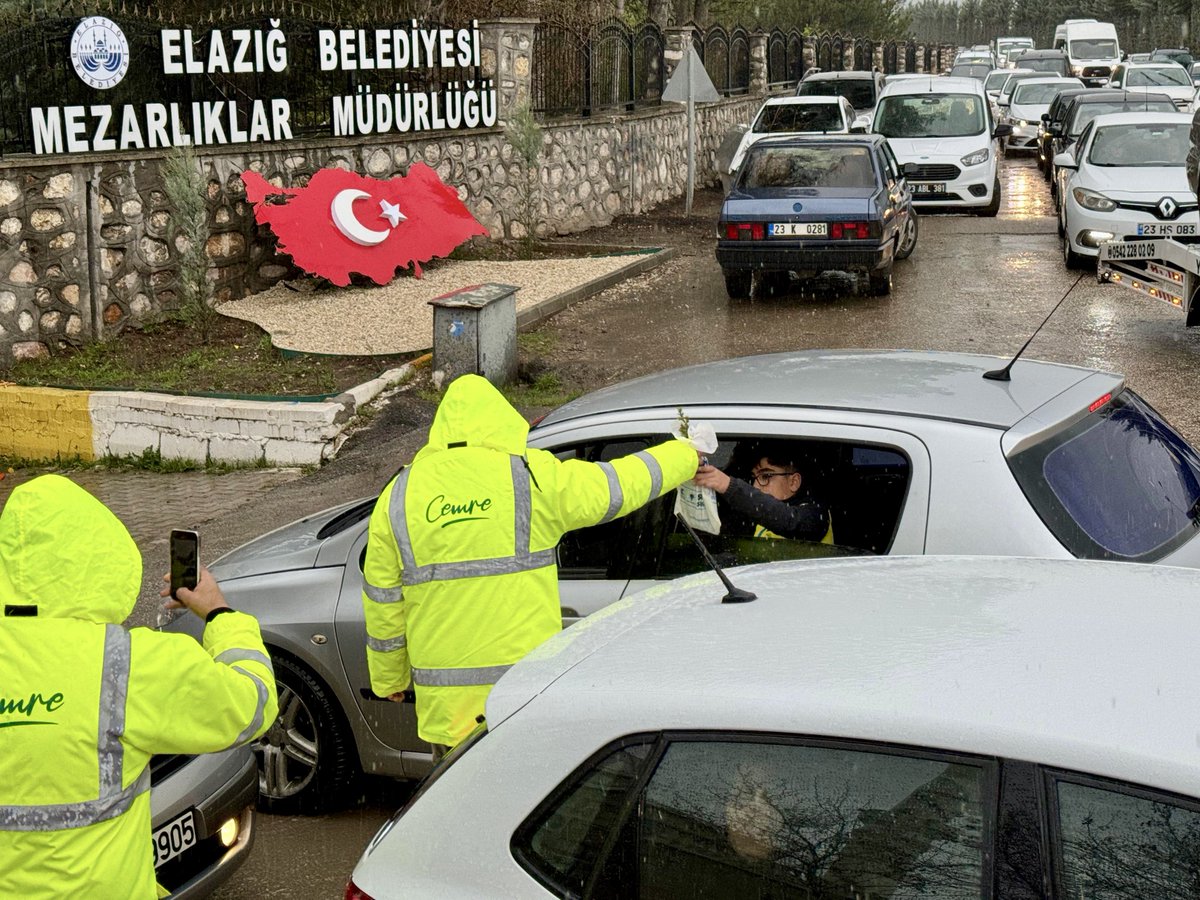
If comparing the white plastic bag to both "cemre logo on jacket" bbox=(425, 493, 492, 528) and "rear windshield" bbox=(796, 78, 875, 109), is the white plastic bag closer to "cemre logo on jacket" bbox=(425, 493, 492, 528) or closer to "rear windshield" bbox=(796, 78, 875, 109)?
"cemre logo on jacket" bbox=(425, 493, 492, 528)

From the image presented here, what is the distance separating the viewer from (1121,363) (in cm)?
1159

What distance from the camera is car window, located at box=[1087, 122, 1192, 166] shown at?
1622 centimetres

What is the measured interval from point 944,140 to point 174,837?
19.0 meters

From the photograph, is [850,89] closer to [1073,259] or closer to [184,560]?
[1073,259]

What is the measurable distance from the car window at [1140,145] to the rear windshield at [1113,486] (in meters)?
13.0

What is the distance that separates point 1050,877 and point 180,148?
11.7 metres

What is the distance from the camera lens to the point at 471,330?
1074cm

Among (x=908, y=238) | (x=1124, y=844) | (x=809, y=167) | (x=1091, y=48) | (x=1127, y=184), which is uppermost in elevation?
(x=1091, y=48)

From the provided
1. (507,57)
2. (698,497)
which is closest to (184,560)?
(698,497)

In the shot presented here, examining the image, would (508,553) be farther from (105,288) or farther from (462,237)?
(462,237)

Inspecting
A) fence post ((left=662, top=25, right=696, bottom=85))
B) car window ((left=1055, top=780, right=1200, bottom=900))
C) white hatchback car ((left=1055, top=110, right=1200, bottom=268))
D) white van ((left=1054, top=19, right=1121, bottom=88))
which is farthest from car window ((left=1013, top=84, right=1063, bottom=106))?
car window ((left=1055, top=780, right=1200, bottom=900))

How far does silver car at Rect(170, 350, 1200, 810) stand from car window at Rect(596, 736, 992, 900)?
1.72 metres

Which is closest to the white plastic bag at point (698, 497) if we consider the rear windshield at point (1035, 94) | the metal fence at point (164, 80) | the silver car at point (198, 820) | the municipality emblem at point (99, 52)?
the silver car at point (198, 820)

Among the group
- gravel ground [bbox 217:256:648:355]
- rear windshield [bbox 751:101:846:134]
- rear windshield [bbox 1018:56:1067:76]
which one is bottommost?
A: gravel ground [bbox 217:256:648:355]
